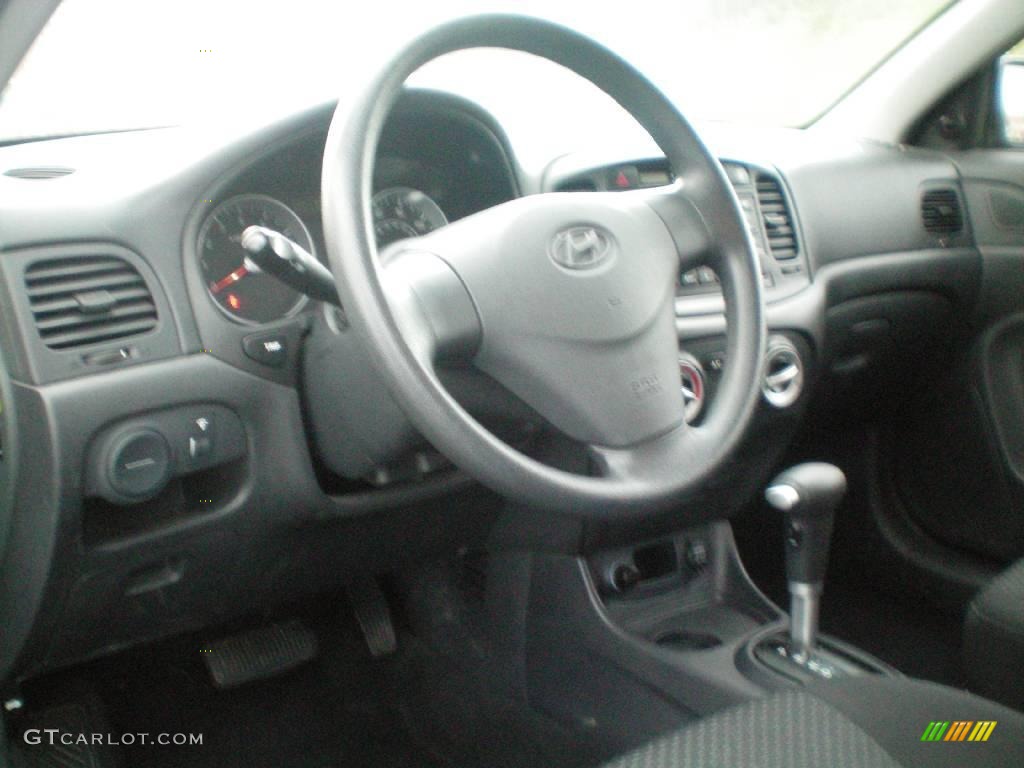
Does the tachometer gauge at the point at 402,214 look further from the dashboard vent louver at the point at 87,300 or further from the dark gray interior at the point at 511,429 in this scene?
the dashboard vent louver at the point at 87,300

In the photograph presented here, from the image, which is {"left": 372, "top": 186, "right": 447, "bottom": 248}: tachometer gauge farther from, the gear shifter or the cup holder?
the cup holder

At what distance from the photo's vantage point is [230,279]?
130cm

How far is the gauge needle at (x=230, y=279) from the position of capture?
1.28 meters

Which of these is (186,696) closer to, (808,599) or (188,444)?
(188,444)

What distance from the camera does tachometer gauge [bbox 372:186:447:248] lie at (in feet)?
4.63

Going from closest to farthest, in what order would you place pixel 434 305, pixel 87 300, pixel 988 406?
1. pixel 434 305
2. pixel 87 300
3. pixel 988 406

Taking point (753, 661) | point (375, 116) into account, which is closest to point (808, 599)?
point (753, 661)

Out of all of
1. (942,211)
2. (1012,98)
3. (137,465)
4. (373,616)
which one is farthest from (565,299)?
(1012,98)

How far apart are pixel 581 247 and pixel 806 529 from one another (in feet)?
2.03

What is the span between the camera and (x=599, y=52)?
113 centimetres

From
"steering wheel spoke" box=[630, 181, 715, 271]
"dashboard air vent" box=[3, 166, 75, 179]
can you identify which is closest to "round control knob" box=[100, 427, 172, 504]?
"dashboard air vent" box=[3, 166, 75, 179]

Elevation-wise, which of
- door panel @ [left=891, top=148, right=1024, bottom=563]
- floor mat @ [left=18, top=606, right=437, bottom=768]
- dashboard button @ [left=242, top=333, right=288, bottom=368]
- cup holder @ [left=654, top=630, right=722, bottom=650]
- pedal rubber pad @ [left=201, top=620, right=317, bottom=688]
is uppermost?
dashboard button @ [left=242, top=333, right=288, bottom=368]

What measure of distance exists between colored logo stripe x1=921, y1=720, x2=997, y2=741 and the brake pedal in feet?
3.74

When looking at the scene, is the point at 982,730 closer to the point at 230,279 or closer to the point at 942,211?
the point at 230,279
